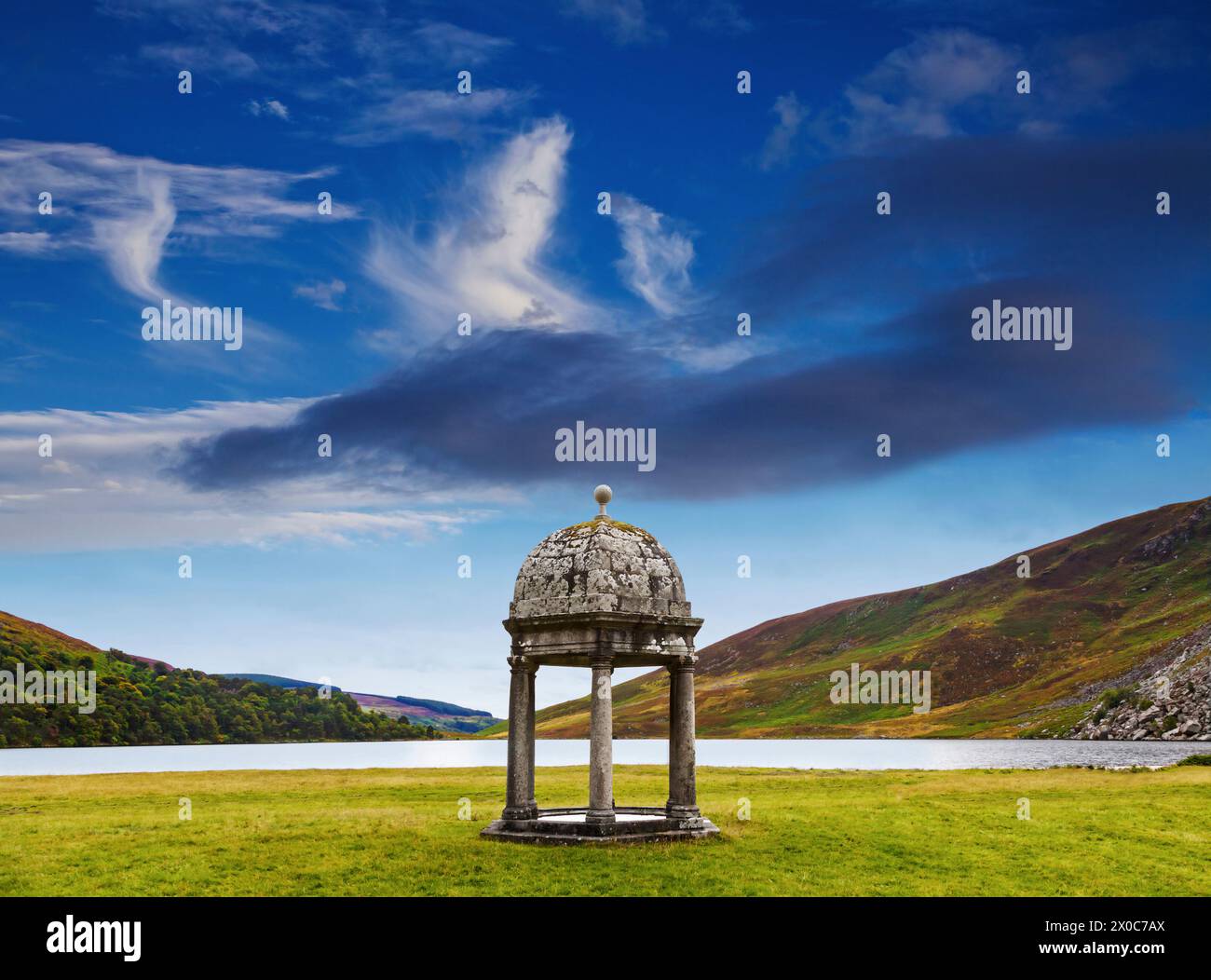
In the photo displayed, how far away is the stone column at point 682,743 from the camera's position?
2752 centimetres

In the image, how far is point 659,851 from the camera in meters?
24.6

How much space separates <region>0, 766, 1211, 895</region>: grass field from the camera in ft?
72.0

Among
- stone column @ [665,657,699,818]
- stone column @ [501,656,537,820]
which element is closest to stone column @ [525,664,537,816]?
stone column @ [501,656,537,820]

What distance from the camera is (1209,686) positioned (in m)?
197

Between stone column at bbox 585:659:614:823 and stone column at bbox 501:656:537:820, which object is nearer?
stone column at bbox 585:659:614:823

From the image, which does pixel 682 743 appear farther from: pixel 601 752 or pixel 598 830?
pixel 598 830

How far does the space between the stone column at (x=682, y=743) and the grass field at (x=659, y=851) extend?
4.84 ft

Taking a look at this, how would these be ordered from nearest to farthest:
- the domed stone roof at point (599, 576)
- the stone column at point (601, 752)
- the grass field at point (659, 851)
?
the grass field at point (659, 851) → the stone column at point (601, 752) → the domed stone roof at point (599, 576)

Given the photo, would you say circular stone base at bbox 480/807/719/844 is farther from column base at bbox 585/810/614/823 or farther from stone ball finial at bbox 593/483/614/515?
stone ball finial at bbox 593/483/614/515

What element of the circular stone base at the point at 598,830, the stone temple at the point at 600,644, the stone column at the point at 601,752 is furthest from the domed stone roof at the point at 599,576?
the circular stone base at the point at 598,830

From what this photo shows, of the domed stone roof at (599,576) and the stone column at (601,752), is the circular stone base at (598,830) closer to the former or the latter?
the stone column at (601,752)

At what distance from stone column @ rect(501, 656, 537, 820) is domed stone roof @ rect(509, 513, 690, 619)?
177 centimetres

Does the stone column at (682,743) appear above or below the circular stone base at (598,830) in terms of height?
above

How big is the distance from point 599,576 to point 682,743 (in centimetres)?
555
